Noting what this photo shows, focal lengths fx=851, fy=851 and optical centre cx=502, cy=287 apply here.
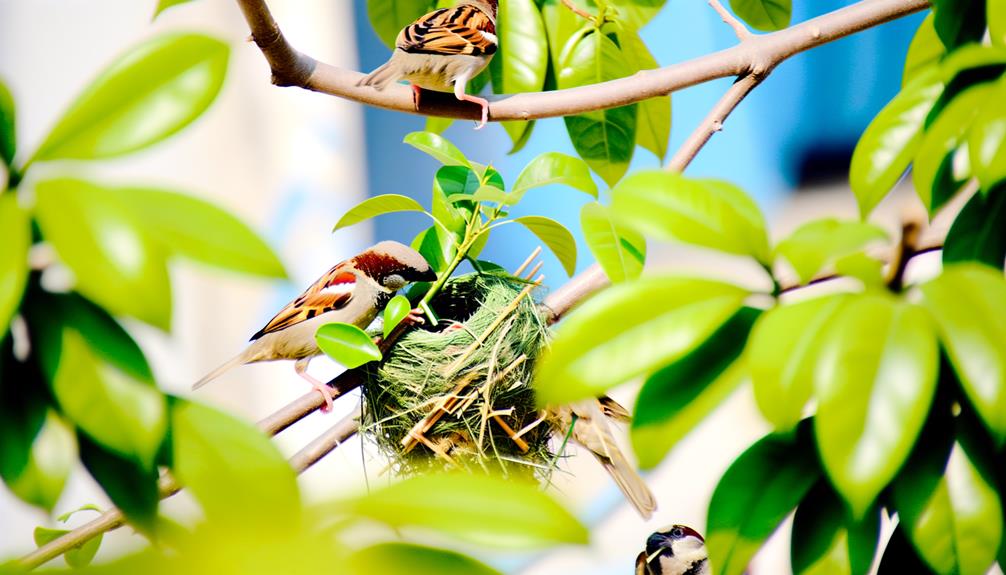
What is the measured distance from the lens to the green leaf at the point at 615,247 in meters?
0.52

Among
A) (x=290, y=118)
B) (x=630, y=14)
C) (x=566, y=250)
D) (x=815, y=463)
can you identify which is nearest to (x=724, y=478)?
(x=815, y=463)

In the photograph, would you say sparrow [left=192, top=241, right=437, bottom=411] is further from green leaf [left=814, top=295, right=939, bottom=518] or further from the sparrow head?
green leaf [left=814, top=295, right=939, bottom=518]

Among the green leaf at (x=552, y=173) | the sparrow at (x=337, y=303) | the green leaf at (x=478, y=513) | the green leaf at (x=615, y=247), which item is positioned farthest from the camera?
the sparrow at (x=337, y=303)

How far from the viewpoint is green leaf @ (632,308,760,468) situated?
32cm

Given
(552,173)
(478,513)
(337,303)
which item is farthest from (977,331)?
(337,303)

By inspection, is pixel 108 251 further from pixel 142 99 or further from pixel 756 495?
pixel 756 495

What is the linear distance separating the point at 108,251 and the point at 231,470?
8 cm

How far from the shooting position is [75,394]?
0.87 feet

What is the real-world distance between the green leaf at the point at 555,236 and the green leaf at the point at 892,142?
1.46ft

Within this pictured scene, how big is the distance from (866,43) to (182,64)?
1.61m

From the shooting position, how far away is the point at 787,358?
0.28 meters

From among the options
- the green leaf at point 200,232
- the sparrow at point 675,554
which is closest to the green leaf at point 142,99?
the green leaf at point 200,232

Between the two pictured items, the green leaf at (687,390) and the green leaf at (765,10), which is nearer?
the green leaf at (687,390)

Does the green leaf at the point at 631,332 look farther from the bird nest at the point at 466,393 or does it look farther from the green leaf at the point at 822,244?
the bird nest at the point at 466,393
